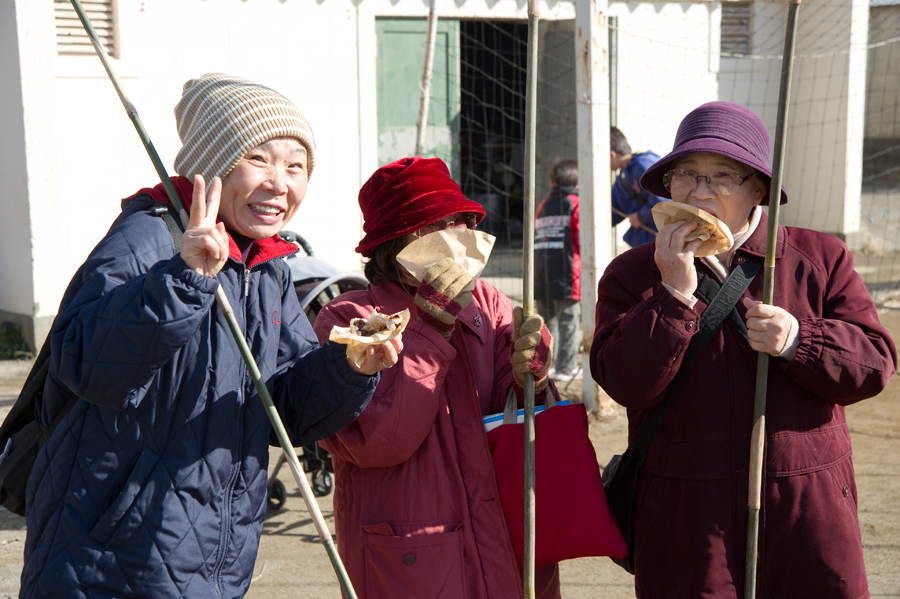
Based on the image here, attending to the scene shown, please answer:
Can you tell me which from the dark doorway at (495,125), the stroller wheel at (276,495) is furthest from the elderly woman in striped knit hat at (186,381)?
the dark doorway at (495,125)

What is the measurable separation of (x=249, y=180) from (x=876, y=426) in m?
4.97

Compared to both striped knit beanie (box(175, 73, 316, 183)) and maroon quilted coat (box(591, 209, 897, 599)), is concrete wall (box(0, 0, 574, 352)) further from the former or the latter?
maroon quilted coat (box(591, 209, 897, 599))

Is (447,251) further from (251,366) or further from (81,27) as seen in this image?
(81,27)

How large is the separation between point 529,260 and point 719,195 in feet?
1.70

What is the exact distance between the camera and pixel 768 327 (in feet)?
6.31

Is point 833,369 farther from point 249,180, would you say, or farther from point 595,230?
point 595,230

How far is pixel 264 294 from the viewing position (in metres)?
1.96

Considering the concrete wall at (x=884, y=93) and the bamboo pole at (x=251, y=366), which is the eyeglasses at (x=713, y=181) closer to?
the bamboo pole at (x=251, y=366)

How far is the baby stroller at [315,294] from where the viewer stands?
4223 millimetres

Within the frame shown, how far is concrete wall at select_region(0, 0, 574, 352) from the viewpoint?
700 centimetres

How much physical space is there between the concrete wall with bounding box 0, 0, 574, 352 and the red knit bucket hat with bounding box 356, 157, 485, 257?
559 centimetres

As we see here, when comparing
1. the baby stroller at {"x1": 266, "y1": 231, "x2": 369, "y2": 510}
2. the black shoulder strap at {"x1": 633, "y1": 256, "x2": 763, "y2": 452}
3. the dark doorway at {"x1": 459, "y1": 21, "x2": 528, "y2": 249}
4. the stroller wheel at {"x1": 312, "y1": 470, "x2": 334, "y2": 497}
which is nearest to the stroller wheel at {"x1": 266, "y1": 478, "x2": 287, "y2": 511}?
the baby stroller at {"x1": 266, "y1": 231, "x2": 369, "y2": 510}

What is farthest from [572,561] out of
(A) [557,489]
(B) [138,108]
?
(B) [138,108]

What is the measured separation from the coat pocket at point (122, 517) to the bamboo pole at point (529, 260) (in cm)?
80
